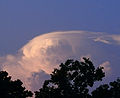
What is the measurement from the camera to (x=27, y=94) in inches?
2830

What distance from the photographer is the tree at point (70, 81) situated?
7225 centimetres

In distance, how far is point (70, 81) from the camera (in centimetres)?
7294

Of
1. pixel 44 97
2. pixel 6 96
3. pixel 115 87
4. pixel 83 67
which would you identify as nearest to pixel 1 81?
pixel 6 96

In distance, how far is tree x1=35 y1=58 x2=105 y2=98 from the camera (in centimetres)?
7225

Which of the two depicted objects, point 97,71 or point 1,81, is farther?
point 97,71

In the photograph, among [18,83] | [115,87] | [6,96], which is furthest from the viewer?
[115,87]

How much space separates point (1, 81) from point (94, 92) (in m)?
15.7

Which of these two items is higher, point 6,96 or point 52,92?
point 52,92

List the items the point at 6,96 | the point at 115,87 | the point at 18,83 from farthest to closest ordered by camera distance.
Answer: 1. the point at 115,87
2. the point at 18,83
3. the point at 6,96

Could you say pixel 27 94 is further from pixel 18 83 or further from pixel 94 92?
pixel 94 92

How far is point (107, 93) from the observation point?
74812 mm

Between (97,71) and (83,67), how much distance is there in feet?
7.66

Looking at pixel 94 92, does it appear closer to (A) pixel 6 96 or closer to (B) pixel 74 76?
(B) pixel 74 76

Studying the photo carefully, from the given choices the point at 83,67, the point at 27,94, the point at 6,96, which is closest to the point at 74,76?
the point at 83,67
